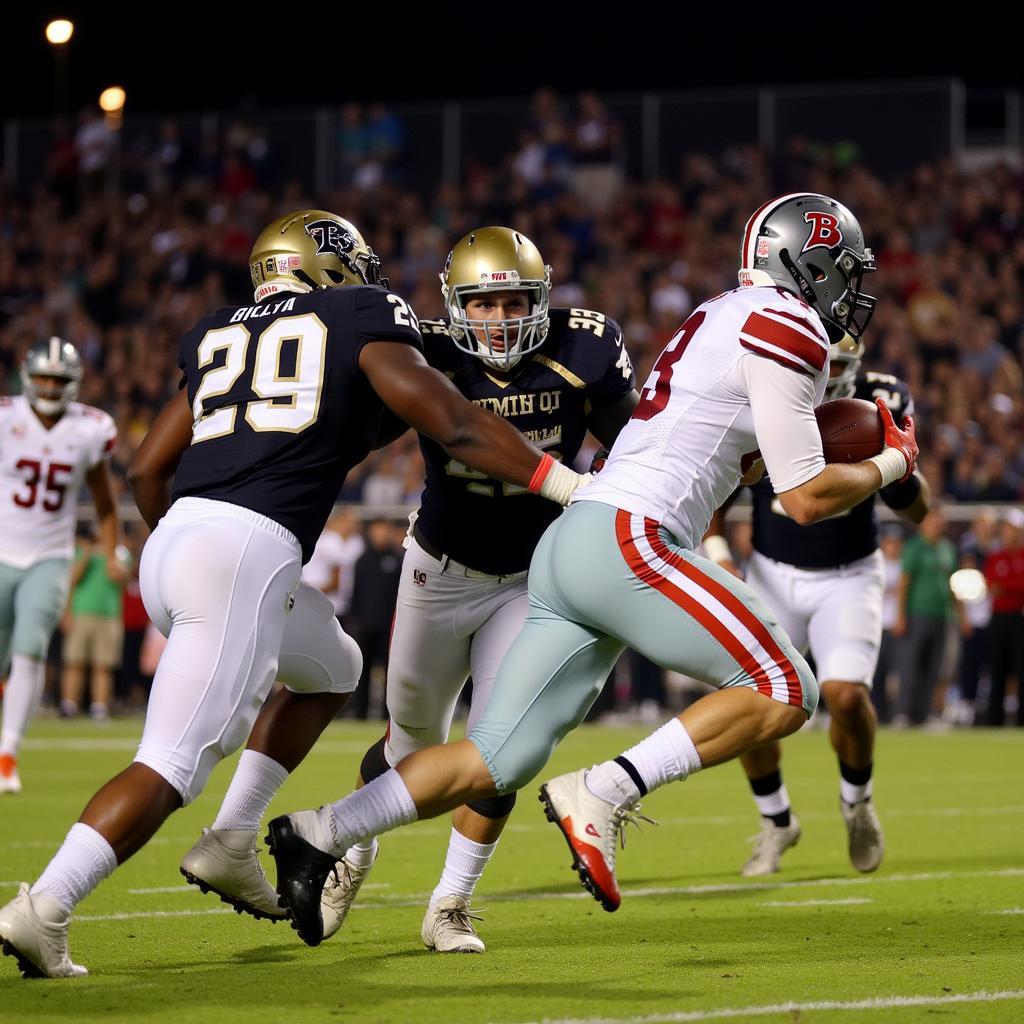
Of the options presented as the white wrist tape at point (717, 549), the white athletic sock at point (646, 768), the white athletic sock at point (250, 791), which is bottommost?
the white athletic sock at point (250, 791)

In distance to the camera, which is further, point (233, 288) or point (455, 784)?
point (233, 288)

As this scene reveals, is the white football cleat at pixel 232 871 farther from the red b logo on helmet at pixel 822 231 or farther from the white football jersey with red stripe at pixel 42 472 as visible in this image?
the white football jersey with red stripe at pixel 42 472

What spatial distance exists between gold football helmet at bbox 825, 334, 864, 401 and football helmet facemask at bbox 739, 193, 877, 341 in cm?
179

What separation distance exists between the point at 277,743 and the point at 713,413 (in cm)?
145

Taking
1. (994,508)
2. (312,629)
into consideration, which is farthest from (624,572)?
(994,508)

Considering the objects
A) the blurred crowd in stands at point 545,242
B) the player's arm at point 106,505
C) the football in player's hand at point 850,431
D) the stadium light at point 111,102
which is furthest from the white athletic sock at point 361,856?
the stadium light at point 111,102

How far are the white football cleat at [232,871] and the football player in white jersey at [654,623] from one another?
34 cm

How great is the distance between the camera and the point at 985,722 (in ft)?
49.0

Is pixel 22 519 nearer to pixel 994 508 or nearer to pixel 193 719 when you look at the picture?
pixel 193 719

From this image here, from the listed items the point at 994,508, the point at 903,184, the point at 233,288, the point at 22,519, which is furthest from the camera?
the point at 233,288

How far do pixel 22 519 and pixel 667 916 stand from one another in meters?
4.31

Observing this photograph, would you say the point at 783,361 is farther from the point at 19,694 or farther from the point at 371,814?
the point at 19,694

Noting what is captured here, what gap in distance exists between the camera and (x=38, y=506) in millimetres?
8430

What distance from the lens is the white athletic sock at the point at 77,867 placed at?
388cm
